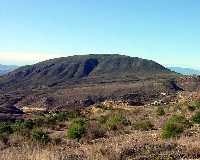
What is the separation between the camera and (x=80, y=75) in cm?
18838

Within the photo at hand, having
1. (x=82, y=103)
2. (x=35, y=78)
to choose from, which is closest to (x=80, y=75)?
(x=35, y=78)

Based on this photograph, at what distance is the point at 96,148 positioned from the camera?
37.2 feet

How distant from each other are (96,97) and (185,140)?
94891mm

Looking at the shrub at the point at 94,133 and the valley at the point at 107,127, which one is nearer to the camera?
the valley at the point at 107,127

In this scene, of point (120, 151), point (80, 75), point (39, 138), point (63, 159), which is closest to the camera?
point (63, 159)

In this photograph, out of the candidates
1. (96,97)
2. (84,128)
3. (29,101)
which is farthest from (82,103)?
(84,128)

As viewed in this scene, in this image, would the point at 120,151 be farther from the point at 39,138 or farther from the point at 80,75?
the point at 80,75

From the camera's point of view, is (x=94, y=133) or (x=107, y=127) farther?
(x=107, y=127)

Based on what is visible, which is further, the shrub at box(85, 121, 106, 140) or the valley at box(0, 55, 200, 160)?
the shrub at box(85, 121, 106, 140)

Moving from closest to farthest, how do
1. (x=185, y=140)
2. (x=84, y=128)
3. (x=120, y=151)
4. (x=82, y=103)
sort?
(x=120, y=151) → (x=185, y=140) → (x=84, y=128) → (x=82, y=103)

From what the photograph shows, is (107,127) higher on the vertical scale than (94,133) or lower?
lower

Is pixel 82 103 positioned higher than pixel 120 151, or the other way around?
pixel 120 151

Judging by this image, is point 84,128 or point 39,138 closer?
point 39,138

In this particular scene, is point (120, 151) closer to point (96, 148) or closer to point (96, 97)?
point (96, 148)
